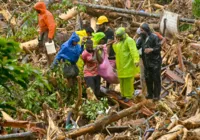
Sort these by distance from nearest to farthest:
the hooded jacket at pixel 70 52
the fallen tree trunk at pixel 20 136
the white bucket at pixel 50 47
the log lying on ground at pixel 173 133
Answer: the fallen tree trunk at pixel 20 136 → the log lying on ground at pixel 173 133 → the hooded jacket at pixel 70 52 → the white bucket at pixel 50 47

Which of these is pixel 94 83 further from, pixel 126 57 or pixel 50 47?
pixel 50 47

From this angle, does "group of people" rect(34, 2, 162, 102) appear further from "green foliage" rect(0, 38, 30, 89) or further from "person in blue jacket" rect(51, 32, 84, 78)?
"green foliage" rect(0, 38, 30, 89)

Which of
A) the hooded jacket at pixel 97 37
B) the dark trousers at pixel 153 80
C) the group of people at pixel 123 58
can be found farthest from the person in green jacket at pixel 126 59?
the hooded jacket at pixel 97 37

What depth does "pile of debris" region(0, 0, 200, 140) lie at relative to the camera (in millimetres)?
8250

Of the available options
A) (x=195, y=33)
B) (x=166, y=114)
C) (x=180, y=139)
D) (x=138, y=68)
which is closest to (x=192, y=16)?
(x=195, y=33)

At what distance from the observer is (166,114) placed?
380 inches

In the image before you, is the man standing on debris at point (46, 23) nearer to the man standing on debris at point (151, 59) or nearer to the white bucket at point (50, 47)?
the white bucket at point (50, 47)

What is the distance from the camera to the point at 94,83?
10.7 meters

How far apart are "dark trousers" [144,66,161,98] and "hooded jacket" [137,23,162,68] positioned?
0.12 meters

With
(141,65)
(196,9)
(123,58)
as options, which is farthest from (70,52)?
(196,9)

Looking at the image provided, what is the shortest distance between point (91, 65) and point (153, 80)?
130 cm

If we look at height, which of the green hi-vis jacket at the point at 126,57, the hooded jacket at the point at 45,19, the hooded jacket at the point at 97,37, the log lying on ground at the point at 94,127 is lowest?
the log lying on ground at the point at 94,127

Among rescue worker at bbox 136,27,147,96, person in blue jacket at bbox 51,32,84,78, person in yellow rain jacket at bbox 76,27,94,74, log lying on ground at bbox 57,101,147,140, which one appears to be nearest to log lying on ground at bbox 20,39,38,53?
person in yellow rain jacket at bbox 76,27,94,74

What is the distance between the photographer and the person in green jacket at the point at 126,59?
1037 cm
